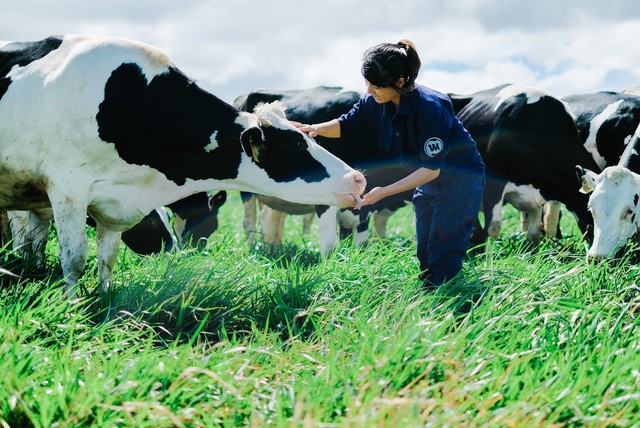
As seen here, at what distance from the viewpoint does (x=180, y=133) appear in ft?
16.8

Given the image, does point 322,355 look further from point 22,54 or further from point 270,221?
point 270,221

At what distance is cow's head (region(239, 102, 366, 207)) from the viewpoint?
16.2 feet

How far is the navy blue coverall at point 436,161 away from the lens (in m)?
4.61

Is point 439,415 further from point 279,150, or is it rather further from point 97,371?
point 279,150

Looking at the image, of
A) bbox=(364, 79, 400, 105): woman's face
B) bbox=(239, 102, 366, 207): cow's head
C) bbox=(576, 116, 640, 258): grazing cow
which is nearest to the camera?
bbox=(364, 79, 400, 105): woman's face

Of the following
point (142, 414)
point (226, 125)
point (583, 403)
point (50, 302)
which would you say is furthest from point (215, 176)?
point (583, 403)

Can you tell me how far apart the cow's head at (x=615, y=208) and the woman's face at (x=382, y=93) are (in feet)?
6.45

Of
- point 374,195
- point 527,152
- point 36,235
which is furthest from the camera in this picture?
point 527,152

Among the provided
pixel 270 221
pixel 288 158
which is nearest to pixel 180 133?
pixel 288 158

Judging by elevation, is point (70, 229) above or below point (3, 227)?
above

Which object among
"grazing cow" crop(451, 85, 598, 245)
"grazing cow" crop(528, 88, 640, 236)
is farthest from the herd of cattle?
"grazing cow" crop(528, 88, 640, 236)

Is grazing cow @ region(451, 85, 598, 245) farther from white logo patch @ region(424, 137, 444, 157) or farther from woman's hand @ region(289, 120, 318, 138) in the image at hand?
white logo patch @ region(424, 137, 444, 157)

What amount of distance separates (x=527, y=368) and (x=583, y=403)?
31 centimetres

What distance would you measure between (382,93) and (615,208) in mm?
2186
